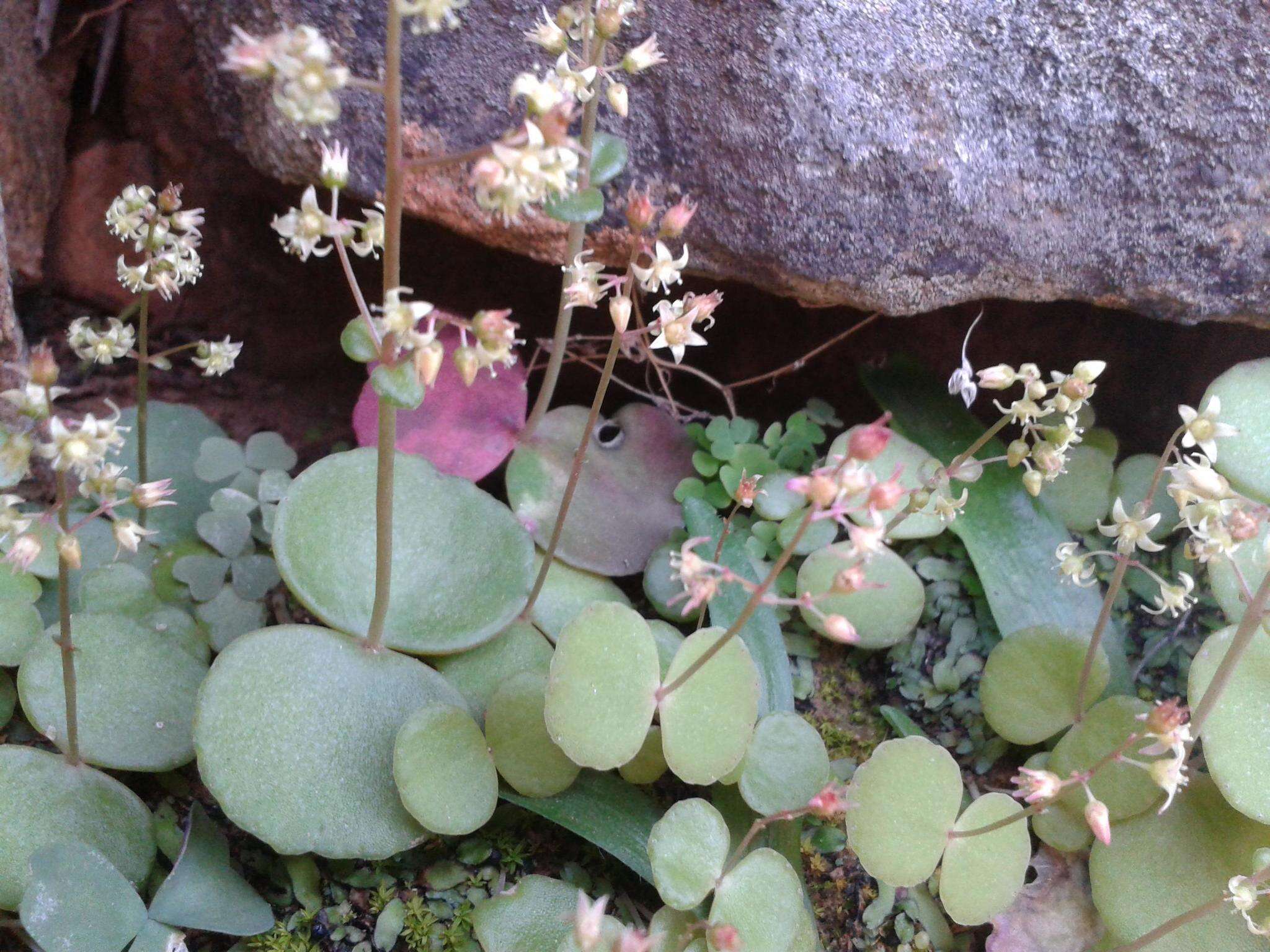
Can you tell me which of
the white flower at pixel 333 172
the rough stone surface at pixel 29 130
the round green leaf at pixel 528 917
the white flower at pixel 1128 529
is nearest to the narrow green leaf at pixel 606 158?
the white flower at pixel 333 172

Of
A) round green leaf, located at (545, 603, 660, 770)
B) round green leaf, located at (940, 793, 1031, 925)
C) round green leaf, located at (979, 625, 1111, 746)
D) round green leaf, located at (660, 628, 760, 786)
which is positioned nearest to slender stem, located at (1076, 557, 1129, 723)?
round green leaf, located at (979, 625, 1111, 746)

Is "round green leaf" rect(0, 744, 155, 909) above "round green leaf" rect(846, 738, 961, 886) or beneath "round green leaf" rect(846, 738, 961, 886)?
beneath

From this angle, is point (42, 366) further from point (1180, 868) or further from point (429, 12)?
point (1180, 868)

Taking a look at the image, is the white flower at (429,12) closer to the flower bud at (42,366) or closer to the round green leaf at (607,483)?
the flower bud at (42,366)

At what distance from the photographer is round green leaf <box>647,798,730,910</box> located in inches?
41.4

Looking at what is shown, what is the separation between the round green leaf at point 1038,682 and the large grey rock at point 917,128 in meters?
0.51

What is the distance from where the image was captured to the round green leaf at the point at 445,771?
3.69 feet

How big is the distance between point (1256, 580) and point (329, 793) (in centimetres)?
125

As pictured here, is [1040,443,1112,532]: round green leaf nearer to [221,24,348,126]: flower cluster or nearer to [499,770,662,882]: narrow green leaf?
[499,770,662,882]: narrow green leaf

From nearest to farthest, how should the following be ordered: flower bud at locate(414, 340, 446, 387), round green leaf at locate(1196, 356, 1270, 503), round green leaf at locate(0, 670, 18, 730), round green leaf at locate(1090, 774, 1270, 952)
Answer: flower bud at locate(414, 340, 446, 387)
round green leaf at locate(1090, 774, 1270, 952)
round green leaf at locate(0, 670, 18, 730)
round green leaf at locate(1196, 356, 1270, 503)

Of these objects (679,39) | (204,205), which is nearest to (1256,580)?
(679,39)

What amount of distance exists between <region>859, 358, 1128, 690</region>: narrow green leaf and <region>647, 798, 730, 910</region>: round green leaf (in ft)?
1.80

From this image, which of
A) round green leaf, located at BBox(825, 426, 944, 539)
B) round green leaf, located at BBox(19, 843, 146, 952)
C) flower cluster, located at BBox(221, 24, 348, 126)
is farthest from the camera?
round green leaf, located at BBox(825, 426, 944, 539)

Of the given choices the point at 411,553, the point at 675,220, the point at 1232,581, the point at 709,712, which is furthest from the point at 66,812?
the point at 1232,581
